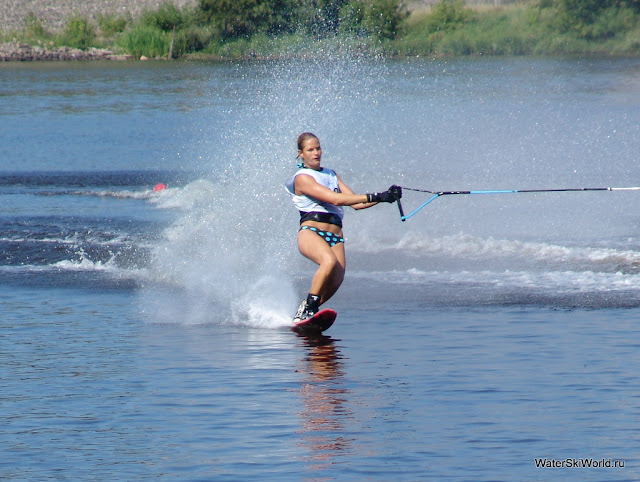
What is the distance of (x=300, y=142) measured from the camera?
28.5 feet

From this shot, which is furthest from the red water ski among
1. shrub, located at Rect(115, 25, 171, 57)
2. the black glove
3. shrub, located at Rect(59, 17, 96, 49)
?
shrub, located at Rect(59, 17, 96, 49)

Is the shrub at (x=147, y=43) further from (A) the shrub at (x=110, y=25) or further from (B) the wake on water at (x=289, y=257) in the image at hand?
(B) the wake on water at (x=289, y=257)

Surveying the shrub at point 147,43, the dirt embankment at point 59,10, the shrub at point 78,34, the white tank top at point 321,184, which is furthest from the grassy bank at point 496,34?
the white tank top at point 321,184

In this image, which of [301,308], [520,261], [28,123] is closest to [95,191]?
[520,261]

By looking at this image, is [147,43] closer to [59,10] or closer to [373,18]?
[59,10]

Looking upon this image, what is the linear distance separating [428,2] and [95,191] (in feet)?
135

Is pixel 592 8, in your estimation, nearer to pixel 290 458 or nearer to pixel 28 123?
pixel 28 123

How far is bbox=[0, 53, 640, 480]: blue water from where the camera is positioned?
6230 millimetres

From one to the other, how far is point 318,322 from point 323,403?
176 centimetres

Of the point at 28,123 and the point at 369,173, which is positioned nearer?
the point at 369,173

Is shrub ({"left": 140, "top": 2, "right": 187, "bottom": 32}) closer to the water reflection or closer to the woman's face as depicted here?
the woman's face

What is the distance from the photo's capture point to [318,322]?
8695 mm

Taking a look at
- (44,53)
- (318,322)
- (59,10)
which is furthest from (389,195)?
(59,10)

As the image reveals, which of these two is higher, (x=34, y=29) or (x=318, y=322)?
(x=318, y=322)
